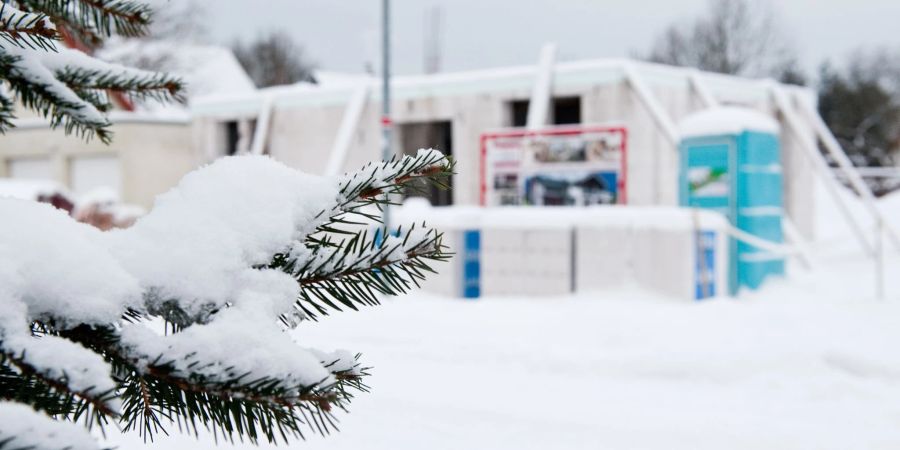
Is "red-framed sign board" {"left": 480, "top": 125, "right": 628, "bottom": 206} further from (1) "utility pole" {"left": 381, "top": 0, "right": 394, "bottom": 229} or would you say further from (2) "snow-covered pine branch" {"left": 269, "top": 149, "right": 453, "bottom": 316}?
(2) "snow-covered pine branch" {"left": 269, "top": 149, "right": 453, "bottom": 316}

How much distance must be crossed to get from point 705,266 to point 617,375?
4.63 metres

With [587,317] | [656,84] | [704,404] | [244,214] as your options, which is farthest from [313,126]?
[244,214]

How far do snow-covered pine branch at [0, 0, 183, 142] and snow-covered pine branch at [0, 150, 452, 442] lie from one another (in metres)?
0.47

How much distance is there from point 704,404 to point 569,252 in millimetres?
5338

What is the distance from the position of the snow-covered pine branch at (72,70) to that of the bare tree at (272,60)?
60.4 m

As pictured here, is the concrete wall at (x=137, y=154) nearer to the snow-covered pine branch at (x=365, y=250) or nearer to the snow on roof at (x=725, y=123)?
the snow on roof at (x=725, y=123)

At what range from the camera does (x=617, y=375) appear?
639 cm

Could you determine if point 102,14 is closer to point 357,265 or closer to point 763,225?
point 357,265

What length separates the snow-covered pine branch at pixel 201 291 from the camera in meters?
1.21

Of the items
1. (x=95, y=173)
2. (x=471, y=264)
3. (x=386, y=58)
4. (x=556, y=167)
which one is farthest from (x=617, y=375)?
(x=95, y=173)

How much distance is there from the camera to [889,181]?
33.7 metres

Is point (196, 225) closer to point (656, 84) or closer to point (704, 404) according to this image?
point (704, 404)

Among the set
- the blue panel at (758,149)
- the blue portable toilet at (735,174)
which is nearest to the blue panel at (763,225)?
the blue portable toilet at (735,174)

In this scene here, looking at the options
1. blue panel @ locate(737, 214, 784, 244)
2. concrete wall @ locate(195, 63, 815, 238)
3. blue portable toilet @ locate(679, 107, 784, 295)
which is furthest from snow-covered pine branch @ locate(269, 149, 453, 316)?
concrete wall @ locate(195, 63, 815, 238)
